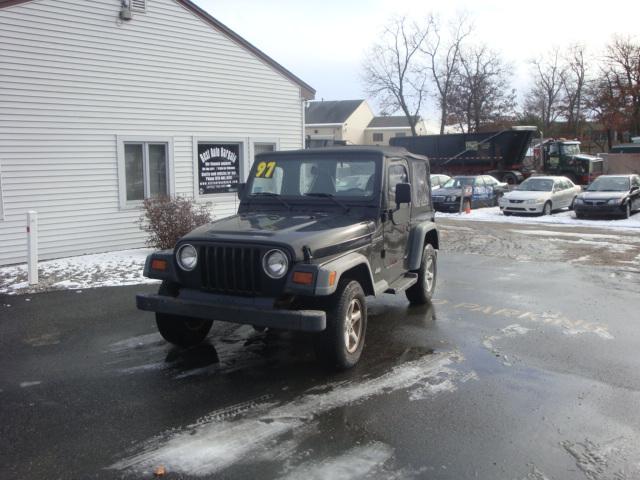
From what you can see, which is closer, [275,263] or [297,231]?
[275,263]

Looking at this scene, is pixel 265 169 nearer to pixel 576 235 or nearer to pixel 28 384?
pixel 28 384

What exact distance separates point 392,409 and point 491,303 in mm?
4020

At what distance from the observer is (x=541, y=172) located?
33.5 m

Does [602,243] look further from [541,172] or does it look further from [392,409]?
[541,172]

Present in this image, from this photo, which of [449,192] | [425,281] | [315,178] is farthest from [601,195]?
[315,178]

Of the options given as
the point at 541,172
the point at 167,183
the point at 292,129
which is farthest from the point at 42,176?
the point at 541,172

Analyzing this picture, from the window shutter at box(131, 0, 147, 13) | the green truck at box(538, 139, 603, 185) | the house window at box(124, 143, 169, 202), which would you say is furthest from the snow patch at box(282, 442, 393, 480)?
the green truck at box(538, 139, 603, 185)

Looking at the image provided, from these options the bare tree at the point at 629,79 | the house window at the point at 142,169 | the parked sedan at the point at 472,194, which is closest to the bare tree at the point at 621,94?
the bare tree at the point at 629,79

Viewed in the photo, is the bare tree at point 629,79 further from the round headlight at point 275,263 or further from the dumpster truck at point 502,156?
the round headlight at point 275,263

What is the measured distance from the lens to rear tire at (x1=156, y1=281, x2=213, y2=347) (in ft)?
19.2

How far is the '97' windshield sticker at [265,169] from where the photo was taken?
21.8ft

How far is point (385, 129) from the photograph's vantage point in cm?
7238

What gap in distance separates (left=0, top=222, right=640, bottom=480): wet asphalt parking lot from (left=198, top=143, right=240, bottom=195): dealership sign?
604 centimetres

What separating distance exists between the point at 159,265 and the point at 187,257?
1.12 feet
